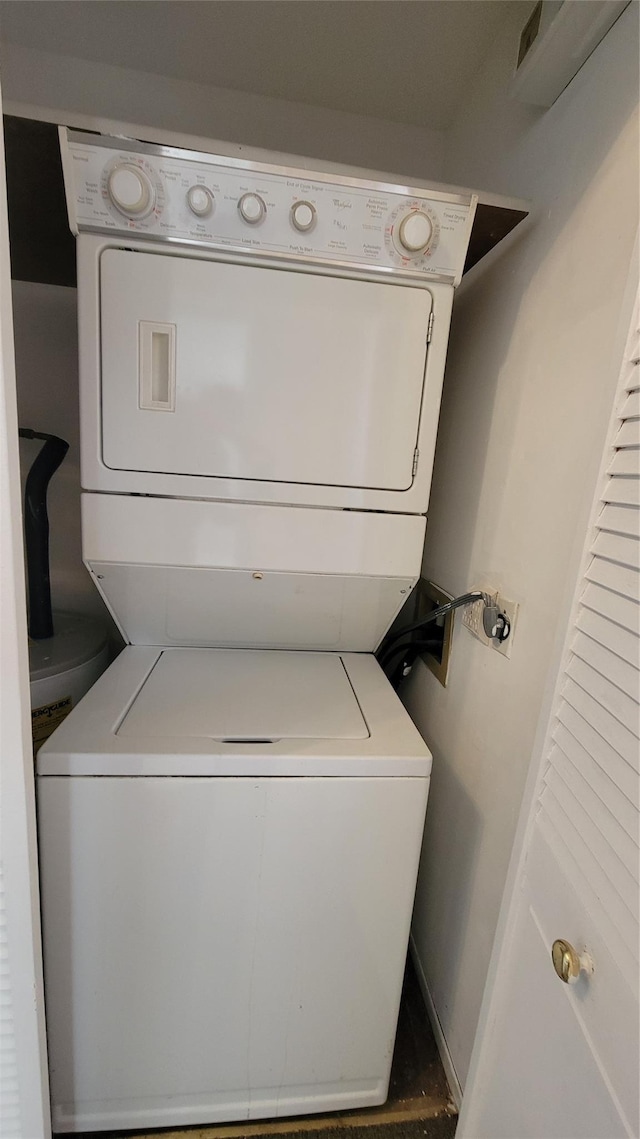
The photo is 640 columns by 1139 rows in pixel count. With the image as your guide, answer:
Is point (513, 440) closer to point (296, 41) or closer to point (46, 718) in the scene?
point (296, 41)

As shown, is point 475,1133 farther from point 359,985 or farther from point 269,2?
point 269,2

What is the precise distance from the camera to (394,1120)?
116 cm

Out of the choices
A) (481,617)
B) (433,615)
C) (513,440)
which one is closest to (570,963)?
(481,617)

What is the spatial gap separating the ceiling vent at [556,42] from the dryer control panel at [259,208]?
0.28m

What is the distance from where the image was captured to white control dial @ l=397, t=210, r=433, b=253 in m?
1.02

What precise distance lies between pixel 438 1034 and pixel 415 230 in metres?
1.94

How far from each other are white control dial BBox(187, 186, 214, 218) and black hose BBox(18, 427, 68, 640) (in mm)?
803

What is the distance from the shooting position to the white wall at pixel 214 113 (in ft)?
4.69

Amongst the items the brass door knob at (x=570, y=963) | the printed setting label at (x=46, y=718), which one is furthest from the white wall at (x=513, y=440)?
the printed setting label at (x=46, y=718)

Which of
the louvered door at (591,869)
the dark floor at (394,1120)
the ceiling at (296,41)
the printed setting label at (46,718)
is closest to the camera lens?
the louvered door at (591,869)

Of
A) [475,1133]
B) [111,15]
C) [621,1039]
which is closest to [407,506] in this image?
[621,1039]

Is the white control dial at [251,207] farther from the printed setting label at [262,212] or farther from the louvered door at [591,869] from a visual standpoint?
the louvered door at [591,869]

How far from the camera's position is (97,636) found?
1593 millimetres

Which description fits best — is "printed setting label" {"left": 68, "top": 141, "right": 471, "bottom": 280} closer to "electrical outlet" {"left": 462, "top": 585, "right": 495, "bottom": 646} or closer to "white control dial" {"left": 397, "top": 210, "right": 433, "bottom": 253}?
"white control dial" {"left": 397, "top": 210, "right": 433, "bottom": 253}
